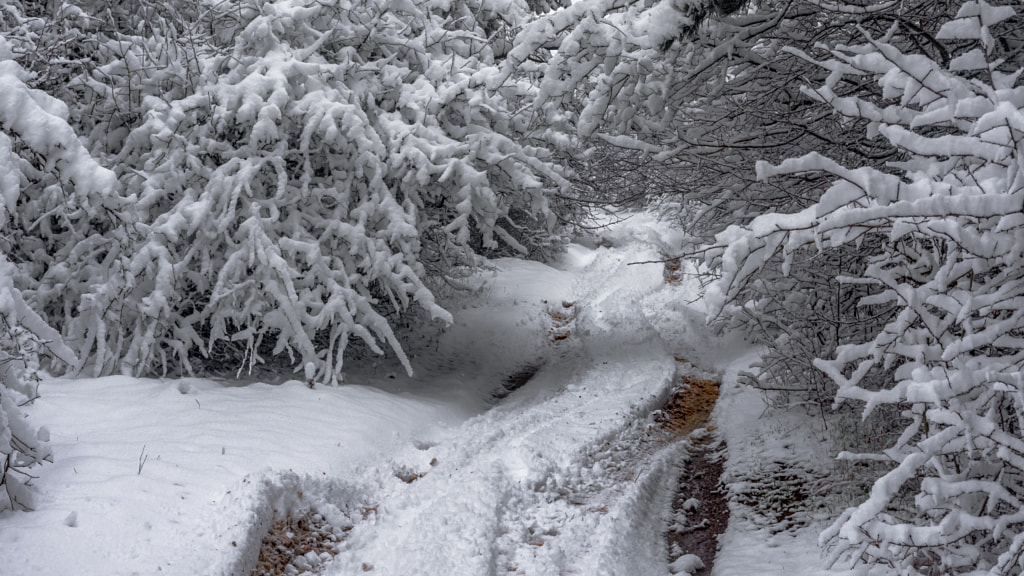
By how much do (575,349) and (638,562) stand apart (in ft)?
29.1

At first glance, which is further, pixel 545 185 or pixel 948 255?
pixel 545 185

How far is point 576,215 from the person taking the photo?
52.5ft

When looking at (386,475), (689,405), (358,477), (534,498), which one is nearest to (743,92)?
(534,498)

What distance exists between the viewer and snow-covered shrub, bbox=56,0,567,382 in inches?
339

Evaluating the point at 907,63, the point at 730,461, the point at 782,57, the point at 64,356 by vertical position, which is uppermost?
the point at 907,63

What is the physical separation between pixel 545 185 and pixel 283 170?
4.32 metres

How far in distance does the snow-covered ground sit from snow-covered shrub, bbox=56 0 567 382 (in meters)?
0.95

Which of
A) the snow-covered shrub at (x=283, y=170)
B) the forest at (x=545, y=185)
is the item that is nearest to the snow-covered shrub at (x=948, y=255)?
the forest at (x=545, y=185)

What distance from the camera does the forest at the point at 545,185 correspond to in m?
3.36

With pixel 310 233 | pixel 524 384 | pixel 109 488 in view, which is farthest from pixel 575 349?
pixel 109 488

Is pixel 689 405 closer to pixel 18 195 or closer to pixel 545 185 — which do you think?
pixel 545 185

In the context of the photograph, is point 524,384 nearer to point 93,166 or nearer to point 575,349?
point 575,349

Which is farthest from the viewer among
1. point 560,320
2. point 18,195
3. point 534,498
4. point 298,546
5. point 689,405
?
point 560,320

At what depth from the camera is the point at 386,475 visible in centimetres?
725
